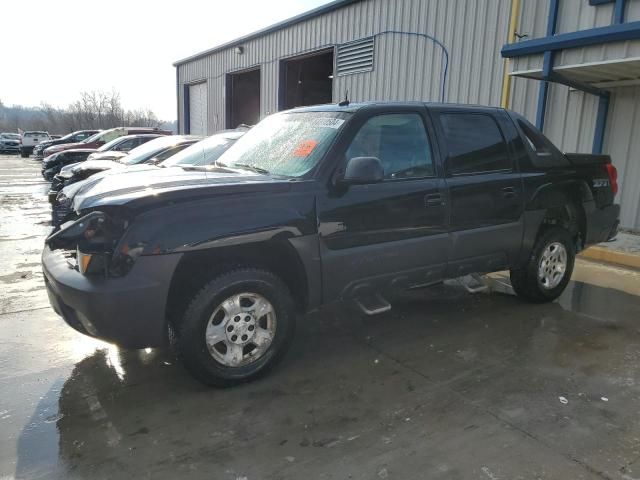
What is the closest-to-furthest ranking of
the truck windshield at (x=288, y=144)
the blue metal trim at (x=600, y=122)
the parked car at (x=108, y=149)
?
the truck windshield at (x=288, y=144) → the blue metal trim at (x=600, y=122) → the parked car at (x=108, y=149)

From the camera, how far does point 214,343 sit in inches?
130

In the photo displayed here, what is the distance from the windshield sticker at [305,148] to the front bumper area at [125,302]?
1275 millimetres

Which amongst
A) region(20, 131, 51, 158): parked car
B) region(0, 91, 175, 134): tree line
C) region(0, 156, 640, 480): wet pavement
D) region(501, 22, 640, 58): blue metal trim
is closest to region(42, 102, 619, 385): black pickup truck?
region(0, 156, 640, 480): wet pavement

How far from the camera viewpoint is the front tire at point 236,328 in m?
3.20

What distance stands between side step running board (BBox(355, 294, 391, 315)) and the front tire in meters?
0.66

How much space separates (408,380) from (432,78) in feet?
29.9

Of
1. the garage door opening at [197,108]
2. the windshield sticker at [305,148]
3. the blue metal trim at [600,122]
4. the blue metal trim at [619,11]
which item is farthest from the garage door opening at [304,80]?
the windshield sticker at [305,148]

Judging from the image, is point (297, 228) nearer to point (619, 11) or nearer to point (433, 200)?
point (433, 200)

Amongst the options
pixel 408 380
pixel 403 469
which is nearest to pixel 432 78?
pixel 408 380

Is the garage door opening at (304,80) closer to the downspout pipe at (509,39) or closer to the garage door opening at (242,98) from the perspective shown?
the garage door opening at (242,98)

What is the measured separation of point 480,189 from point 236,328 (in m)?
2.41

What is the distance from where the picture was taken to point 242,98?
2123 centimetres

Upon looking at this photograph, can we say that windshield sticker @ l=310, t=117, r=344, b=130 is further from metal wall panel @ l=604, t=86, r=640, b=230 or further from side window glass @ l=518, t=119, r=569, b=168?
metal wall panel @ l=604, t=86, r=640, b=230

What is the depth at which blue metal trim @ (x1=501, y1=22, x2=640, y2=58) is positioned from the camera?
20.1 feet
